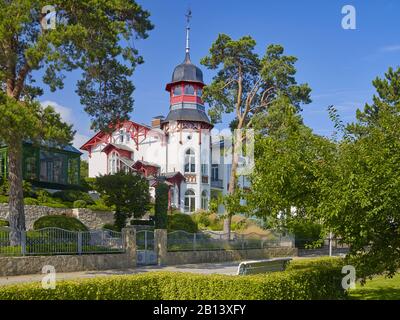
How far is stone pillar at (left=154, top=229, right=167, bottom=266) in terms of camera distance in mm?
22156

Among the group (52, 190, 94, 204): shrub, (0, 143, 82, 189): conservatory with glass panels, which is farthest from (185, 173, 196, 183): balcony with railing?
(52, 190, 94, 204): shrub

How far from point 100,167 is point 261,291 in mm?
43635

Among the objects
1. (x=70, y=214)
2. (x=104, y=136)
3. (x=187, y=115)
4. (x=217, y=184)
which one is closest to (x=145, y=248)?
(x=70, y=214)

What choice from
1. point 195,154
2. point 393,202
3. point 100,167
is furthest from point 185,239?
point 100,167

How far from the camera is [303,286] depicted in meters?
10.6

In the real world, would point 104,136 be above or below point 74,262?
above

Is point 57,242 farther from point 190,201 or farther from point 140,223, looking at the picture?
point 190,201

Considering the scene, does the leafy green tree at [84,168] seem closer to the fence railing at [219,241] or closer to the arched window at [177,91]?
the arched window at [177,91]

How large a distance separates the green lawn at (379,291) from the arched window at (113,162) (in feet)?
120

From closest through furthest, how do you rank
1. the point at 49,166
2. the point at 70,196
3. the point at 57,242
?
the point at 57,242 → the point at 70,196 → the point at 49,166

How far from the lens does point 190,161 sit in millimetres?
47781

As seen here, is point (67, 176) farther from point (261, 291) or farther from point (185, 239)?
point (261, 291)

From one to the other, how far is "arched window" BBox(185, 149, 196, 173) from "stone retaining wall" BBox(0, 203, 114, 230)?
16604 mm

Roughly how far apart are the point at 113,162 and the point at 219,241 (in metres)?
25.3
